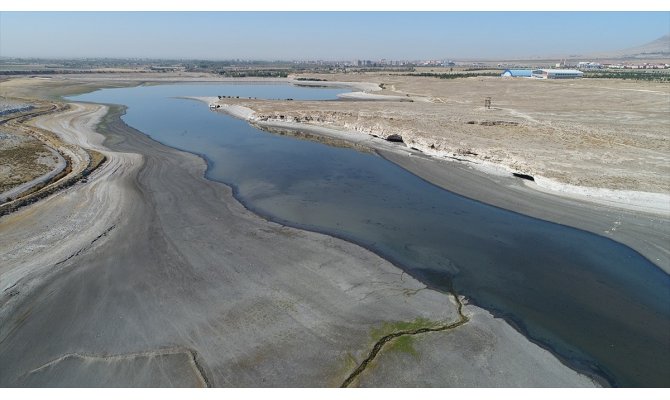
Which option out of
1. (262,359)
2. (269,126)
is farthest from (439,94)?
(262,359)

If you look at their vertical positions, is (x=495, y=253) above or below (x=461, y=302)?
above

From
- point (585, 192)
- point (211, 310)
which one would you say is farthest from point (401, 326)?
point (585, 192)

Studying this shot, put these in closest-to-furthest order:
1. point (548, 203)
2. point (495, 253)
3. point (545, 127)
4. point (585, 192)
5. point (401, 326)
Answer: point (401, 326) → point (495, 253) → point (548, 203) → point (585, 192) → point (545, 127)

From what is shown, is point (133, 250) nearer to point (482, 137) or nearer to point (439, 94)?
point (482, 137)

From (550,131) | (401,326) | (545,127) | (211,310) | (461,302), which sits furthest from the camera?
(545,127)

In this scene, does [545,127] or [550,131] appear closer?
[550,131]

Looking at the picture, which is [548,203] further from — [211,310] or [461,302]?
[211,310]
